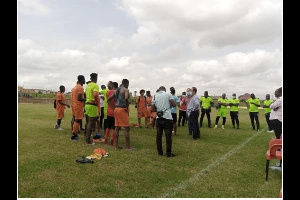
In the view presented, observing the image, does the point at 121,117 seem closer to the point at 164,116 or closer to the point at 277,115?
the point at 164,116

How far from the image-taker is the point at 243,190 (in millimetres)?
4734

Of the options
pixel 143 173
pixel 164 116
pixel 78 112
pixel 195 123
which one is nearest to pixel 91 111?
pixel 78 112

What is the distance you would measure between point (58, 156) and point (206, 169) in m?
3.73

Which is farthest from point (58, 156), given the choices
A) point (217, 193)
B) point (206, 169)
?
point (217, 193)

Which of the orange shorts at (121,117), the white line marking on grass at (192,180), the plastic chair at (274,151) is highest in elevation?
the orange shorts at (121,117)

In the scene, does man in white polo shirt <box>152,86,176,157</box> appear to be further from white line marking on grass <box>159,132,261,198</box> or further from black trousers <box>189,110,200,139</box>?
black trousers <box>189,110,200,139</box>

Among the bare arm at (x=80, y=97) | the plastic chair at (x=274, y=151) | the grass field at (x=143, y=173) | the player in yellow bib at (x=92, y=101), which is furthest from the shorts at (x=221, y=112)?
the plastic chair at (x=274, y=151)

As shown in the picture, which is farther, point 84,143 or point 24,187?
point 84,143

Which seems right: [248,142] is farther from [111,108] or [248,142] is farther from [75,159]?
[75,159]

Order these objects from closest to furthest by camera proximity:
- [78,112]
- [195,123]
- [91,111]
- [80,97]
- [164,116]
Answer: [164,116] < [91,111] < [80,97] < [78,112] < [195,123]

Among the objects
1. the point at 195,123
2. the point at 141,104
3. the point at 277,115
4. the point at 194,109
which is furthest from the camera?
the point at 141,104

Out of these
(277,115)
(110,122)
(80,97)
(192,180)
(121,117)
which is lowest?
(192,180)

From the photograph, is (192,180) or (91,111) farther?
(91,111)

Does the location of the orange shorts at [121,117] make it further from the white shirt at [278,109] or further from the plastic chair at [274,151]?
the white shirt at [278,109]
